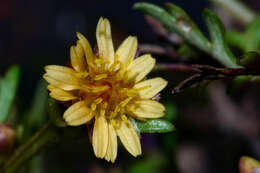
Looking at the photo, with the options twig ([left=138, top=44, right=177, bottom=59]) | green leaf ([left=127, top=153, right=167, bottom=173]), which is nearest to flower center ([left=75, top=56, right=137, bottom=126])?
twig ([left=138, top=44, right=177, bottom=59])

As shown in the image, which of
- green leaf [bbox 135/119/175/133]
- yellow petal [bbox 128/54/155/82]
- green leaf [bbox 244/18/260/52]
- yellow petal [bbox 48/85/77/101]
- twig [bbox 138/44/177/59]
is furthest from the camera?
green leaf [bbox 244/18/260/52]

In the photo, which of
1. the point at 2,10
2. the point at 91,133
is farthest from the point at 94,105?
the point at 2,10

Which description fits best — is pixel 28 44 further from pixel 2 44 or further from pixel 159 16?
pixel 159 16

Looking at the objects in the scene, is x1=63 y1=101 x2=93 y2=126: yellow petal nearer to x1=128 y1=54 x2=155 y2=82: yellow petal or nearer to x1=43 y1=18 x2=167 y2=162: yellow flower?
x1=43 y1=18 x2=167 y2=162: yellow flower

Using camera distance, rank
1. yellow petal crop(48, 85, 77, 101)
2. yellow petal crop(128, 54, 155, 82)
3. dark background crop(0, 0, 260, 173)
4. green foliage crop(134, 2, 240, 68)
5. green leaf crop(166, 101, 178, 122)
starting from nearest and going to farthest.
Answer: yellow petal crop(48, 85, 77, 101), yellow petal crop(128, 54, 155, 82), green foliage crop(134, 2, 240, 68), green leaf crop(166, 101, 178, 122), dark background crop(0, 0, 260, 173)

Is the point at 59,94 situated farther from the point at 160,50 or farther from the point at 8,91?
the point at 160,50
